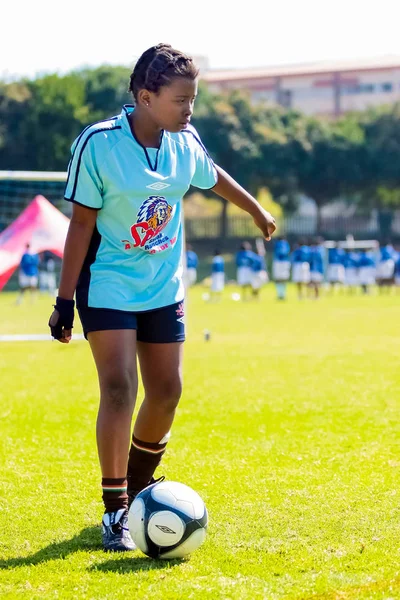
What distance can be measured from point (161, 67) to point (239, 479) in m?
2.64

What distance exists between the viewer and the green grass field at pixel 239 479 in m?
4.08

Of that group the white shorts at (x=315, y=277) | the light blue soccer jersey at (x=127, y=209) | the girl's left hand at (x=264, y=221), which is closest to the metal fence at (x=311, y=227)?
the white shorts at (x=315, y=277)

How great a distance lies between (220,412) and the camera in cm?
846

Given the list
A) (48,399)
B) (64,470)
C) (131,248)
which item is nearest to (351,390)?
(48,399)

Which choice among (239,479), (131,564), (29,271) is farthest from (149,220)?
(29,271)

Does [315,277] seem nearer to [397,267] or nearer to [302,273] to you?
[302,273]

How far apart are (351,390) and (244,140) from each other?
137 feet

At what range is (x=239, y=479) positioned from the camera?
5.92 metres

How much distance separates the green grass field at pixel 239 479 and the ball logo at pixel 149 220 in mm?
1471

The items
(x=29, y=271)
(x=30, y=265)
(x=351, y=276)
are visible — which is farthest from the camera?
(x=351, y=276)

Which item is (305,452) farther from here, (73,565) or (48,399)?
(48,399)

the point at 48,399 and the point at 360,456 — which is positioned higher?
the point at 360,456

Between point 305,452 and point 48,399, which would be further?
point 48,399

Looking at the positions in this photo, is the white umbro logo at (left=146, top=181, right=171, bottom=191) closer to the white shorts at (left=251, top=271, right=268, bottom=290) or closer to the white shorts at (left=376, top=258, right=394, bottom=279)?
the white shorts at (left=251, top=271, right=268, bottom=290)
